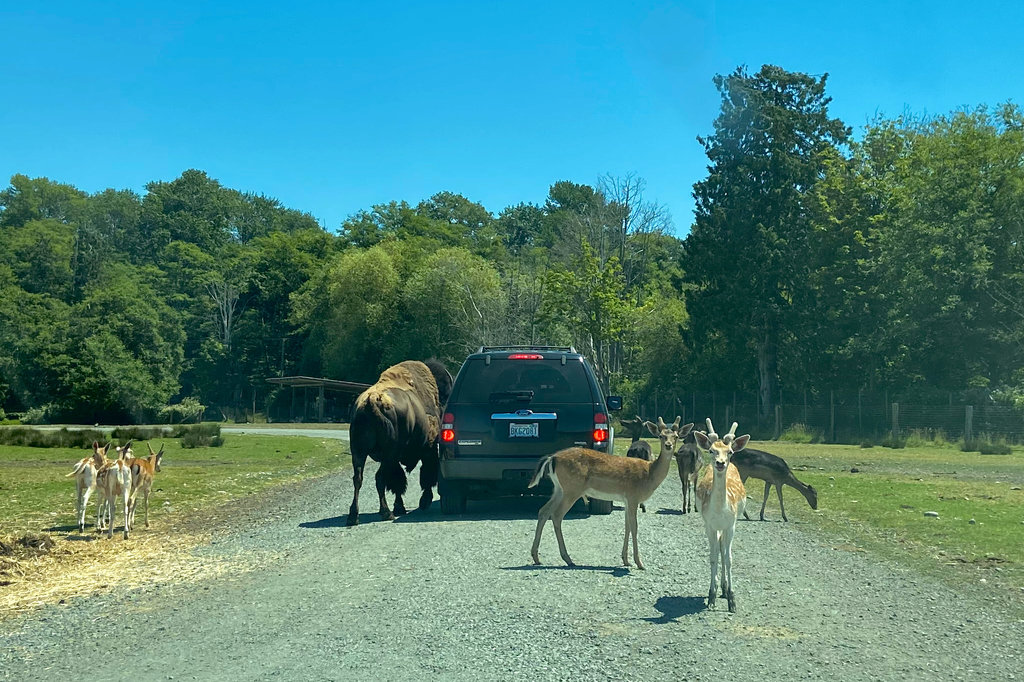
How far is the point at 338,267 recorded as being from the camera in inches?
3049

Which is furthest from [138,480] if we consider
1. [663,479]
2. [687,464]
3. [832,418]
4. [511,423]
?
[832,418]

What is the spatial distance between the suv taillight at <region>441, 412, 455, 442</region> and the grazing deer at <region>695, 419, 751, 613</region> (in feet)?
17.0

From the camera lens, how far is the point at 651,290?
70.2 m

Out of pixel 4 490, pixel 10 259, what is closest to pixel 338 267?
pixel 10 259

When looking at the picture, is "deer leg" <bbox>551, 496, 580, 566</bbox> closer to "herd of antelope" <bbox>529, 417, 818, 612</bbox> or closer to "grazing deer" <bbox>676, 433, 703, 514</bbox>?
"herd of antelope" <bbox>529, 417, 818, 612</bbox>

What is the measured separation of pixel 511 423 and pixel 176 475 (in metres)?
12.4

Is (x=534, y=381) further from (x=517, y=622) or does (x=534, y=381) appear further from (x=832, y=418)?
(x=832, y=418)

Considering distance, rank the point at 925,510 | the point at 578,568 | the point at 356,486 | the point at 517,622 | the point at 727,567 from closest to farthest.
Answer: the point at 517,622 < the point at 727,567 < the point at 578,568 < the point at 356,486 < the point at 925,510

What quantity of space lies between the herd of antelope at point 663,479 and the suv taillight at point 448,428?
2.56m

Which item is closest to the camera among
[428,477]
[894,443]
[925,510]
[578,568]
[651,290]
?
[578,568]

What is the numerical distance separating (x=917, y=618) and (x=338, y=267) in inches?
2855

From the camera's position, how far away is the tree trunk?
158 feet

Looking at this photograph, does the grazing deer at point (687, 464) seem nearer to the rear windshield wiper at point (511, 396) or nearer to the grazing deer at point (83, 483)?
the rear windshield wiper at point (511, 396)

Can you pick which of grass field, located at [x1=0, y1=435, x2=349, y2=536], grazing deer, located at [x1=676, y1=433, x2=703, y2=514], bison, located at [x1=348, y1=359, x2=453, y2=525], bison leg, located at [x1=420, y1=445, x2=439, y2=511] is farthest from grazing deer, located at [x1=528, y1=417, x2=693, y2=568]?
grass field, located at [x1=0, y1=435, x2=349, y2=536]
